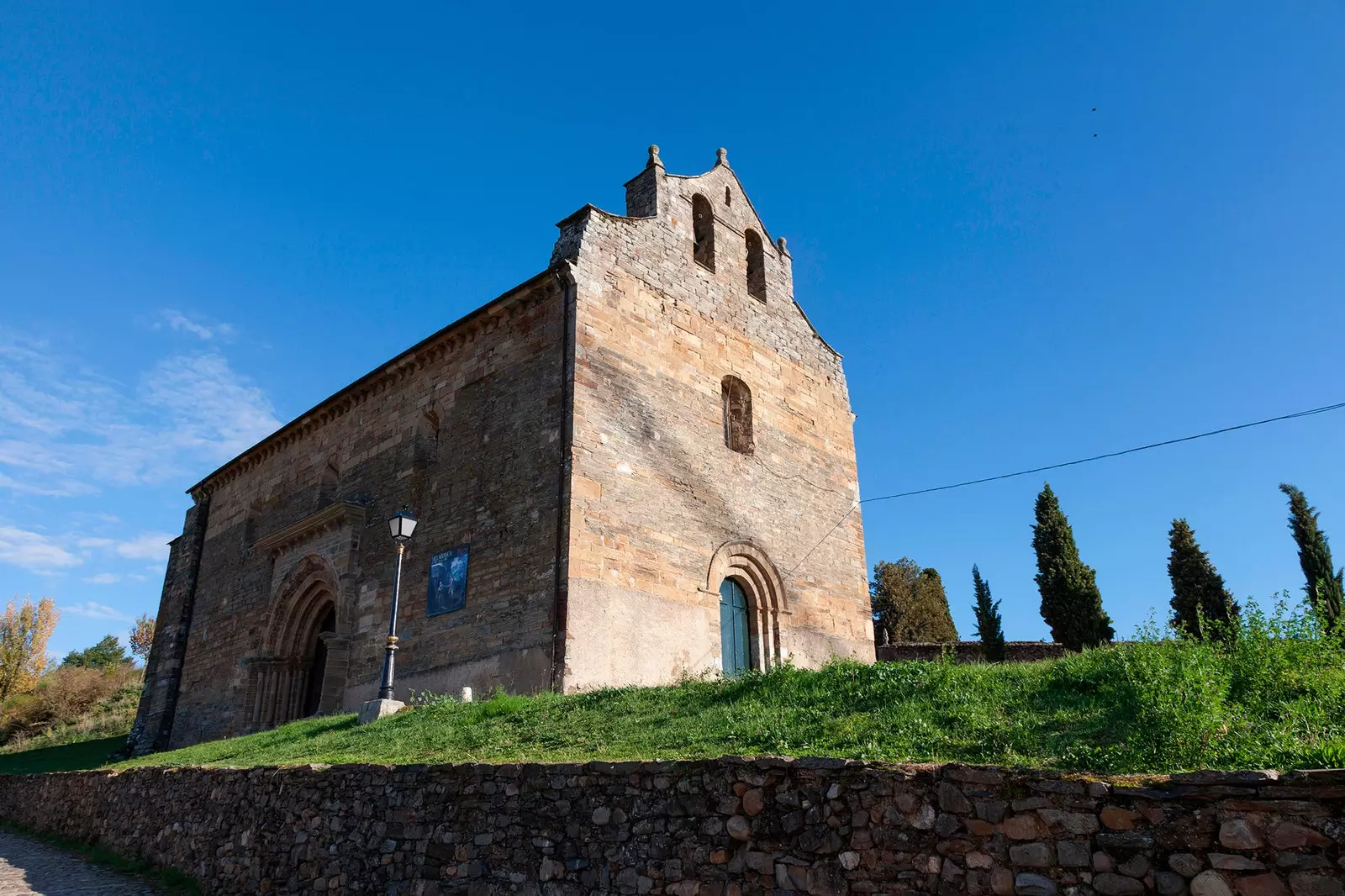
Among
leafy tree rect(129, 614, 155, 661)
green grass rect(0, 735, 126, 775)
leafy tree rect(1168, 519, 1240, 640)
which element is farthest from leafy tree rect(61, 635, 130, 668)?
leafy tree rect(1168, 519, 1240, 640)

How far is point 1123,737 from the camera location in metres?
5.36

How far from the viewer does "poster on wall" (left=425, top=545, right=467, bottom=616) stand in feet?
44.2

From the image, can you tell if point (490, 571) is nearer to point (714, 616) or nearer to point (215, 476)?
point (714, 616)

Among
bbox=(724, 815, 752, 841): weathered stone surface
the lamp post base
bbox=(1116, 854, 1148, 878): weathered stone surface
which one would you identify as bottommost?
bbox=(1116, 854, 1148, 878): weathered stone surface

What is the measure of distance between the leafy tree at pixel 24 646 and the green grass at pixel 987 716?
40.5 metres

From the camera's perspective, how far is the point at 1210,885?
3.79 m

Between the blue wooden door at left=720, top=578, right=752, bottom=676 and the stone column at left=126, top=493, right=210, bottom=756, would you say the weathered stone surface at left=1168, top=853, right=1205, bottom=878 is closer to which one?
the blue wooden door at left=720, top=578, right=752, bottom=676

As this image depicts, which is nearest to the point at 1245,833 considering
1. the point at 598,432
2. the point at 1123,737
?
the point at 1123,737

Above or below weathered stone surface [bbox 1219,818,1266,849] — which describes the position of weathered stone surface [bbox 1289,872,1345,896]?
below

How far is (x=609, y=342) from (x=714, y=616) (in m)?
4.73

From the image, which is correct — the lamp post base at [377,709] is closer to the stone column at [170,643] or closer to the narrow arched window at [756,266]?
the narrow arched window at [756,266]

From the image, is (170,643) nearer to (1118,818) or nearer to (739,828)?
(739,828)

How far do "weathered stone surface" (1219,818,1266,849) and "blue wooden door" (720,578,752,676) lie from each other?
10.3m

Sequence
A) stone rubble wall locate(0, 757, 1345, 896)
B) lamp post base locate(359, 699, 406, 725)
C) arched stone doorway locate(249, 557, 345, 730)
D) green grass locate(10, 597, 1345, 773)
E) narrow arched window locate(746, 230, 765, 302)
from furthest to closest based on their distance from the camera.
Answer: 1. narrow arched window locate(746, 230, 765, 302)
2. arched stone doorway locate(249, 557, 345, 730)
3. lamp post base locate(359, 699, 406, 725)
4. green grass locate(10, 597, 1345, 773)
5. stone rubble wall locate(0, 757, 1345, 896)
